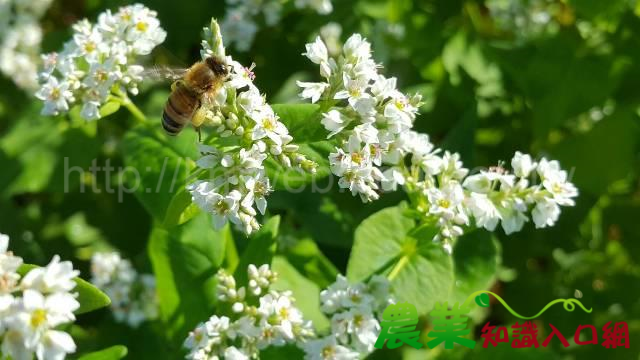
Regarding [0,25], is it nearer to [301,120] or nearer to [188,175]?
[188,175]

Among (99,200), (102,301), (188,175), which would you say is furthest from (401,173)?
(99,200)

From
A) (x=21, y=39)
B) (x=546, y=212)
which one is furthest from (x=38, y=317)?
(x=21, y=39)

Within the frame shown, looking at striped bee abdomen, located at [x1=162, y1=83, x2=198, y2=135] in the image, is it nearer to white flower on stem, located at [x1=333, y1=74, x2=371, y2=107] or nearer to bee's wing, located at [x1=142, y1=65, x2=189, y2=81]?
bee's wing, located at [x1=142, y1=65, x2=189, y2=81]

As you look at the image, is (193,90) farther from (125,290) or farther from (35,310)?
(125,290)

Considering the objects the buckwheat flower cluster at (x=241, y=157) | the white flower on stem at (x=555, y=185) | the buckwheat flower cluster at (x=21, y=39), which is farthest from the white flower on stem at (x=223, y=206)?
the buckwheat flower cluster at (x=21, y=39)

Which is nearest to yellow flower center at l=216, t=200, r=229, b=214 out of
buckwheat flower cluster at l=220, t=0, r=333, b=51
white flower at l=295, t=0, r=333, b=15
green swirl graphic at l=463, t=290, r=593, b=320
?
green swirl graphic at l=463, t=290, r=593, b=320

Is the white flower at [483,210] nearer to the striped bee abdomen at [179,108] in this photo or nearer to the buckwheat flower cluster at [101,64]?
the striped bee abdomen at [179,108]

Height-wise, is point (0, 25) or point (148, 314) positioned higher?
point (0, 25)
